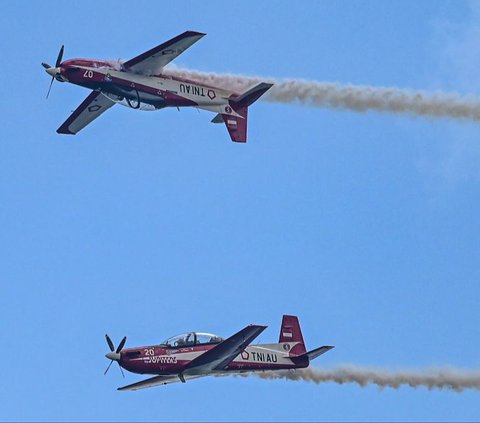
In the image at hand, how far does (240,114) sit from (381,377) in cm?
1425

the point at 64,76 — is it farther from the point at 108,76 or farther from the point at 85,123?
the point at 85,123

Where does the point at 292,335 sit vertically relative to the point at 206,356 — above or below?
above

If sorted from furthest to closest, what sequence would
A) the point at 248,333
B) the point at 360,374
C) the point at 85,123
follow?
the point at 85,123, the point at 360,374, the point at 248,333

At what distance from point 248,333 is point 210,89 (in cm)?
1434

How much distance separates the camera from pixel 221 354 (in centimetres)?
7294

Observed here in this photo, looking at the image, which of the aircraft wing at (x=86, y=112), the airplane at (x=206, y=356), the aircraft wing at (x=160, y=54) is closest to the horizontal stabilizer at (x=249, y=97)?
the aircraft wing at (x=160, y=54)

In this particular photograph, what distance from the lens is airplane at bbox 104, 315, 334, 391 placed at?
72.4m

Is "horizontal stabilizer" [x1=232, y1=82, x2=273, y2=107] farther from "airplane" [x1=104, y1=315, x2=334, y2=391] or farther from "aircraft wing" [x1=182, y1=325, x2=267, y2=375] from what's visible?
"aircraft wing" [x1=182, y1=325, x2=267, y2=375]

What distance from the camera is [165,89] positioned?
79.0 meters

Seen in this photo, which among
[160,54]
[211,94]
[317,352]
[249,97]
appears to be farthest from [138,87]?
[317,352]

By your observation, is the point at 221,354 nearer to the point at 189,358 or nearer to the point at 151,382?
the point at 189,358

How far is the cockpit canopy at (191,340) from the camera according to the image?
2904 inches

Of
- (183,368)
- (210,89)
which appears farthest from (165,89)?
(183,368)

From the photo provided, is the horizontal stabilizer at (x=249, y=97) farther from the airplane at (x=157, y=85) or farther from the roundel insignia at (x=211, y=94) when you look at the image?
the roundel insignia at (x=211, y=94)
